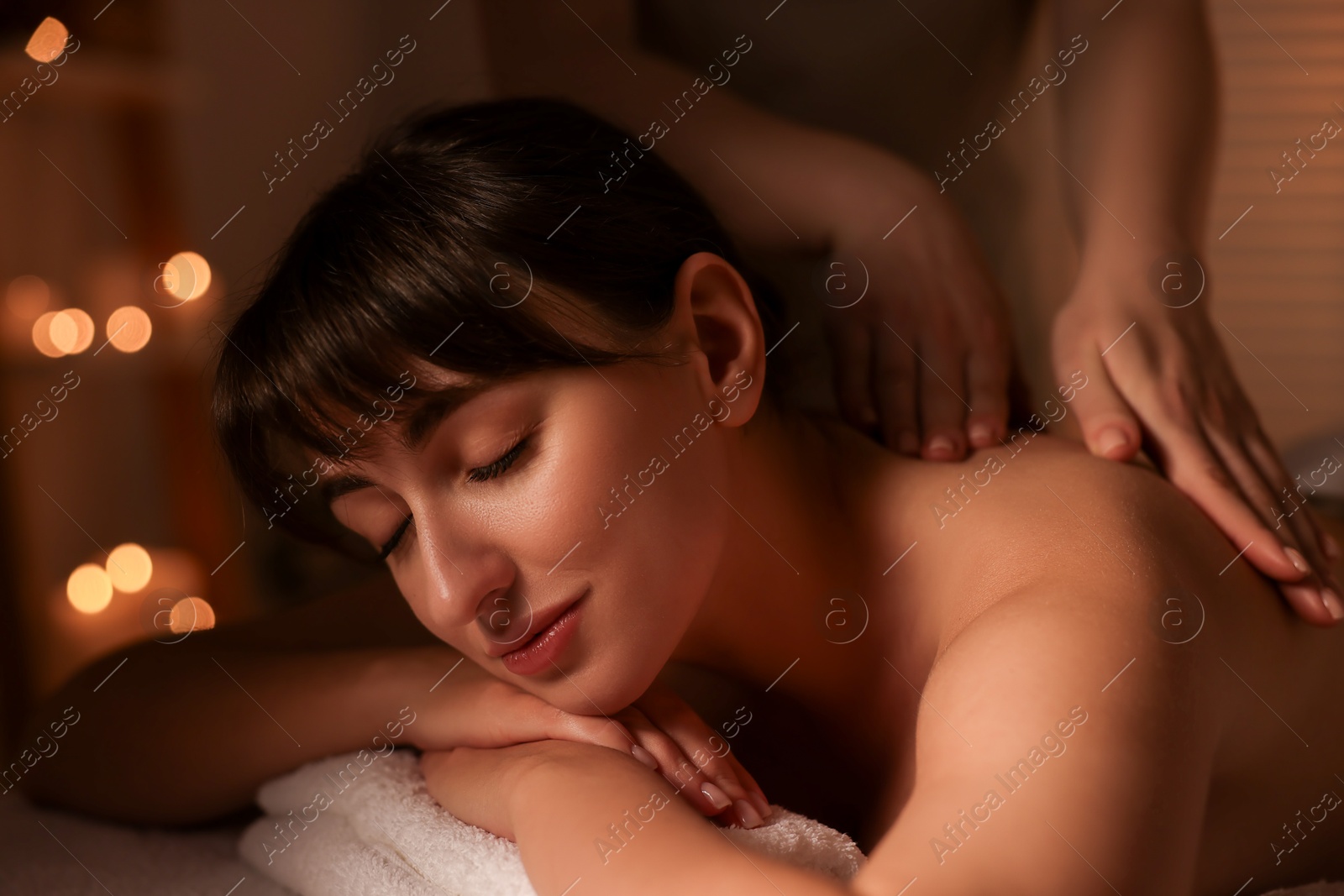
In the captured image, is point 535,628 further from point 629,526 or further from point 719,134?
point 719,134

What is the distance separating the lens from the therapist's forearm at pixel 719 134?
71cm

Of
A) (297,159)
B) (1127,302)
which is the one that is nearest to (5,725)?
(297,159)

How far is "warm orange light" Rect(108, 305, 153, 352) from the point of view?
90 cm

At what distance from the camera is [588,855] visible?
401 millimetres

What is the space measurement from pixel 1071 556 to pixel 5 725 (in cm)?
78

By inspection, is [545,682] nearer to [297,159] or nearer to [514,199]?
[514,199]

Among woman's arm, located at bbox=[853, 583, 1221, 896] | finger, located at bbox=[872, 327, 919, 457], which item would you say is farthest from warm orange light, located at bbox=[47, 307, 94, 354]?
woman's arm, located at bbox=[853, 583, 1221, 896]

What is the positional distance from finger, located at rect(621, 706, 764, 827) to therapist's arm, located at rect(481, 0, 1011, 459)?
0.24 meters

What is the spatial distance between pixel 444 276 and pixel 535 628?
6.9 inches

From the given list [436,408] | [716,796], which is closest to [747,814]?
[716,796]

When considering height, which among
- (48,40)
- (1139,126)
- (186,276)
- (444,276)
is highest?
(48,40)

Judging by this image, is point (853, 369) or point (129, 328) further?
point (129, 328)

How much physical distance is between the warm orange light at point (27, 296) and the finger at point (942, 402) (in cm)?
71

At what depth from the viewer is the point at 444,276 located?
478 millimetres
